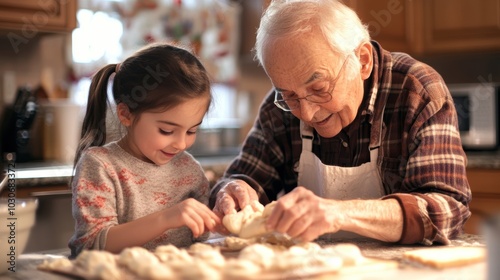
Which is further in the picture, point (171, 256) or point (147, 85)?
point (147, 85)

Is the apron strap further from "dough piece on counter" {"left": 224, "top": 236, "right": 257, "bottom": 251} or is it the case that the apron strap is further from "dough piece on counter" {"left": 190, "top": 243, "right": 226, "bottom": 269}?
"dough piece on counter" {"left": 190, "top": 243, "right": 226, "bottom": 269}

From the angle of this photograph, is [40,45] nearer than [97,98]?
No

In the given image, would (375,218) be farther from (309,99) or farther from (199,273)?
(199,273)

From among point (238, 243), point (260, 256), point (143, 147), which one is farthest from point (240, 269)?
point (143, 147)

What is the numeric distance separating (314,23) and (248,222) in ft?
1.62

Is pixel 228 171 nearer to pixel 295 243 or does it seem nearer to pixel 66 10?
pixel 295 243

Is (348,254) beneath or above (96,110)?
beneath

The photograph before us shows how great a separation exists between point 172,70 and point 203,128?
206 centimetres

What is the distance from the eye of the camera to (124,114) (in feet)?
4.58

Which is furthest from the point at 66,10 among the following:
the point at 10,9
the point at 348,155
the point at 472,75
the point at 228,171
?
the point at 472,75

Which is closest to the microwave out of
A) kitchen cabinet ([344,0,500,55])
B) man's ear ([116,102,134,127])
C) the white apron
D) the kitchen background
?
the kitchen background

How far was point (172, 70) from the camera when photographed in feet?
4.51

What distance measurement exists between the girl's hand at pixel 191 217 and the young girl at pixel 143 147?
0.06 feet

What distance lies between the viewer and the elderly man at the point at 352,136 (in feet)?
4.15
